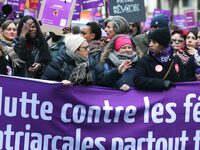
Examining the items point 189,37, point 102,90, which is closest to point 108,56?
point 102,90

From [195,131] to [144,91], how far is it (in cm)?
71

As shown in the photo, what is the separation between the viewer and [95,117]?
284 inches

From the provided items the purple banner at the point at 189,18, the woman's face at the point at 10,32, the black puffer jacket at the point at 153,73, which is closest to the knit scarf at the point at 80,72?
the black puffer jacket at the point at 153,73

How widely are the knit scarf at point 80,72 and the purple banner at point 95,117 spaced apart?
0.30 ft

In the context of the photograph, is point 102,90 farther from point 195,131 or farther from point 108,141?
point 195,131

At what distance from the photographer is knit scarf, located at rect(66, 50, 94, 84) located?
7.09 meters

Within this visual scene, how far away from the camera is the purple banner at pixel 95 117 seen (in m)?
7.07

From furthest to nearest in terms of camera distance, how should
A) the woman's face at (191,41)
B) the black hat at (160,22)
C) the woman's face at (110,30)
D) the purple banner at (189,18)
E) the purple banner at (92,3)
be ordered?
1. the purple banner at (189,18)
2. the purple banner at (92,3)
3. the woman's face at (191,41)
4. the black hat at (160,22)
5. the woman's face at (110,30)

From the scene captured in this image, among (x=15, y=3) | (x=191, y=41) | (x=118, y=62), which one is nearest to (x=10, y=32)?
(x=118, y=62)

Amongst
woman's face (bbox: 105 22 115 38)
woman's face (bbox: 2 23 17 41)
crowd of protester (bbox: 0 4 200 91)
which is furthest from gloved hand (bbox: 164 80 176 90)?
woman's face (bbox: 2 23 17 41)

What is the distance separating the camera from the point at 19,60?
7789mm

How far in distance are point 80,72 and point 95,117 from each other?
52cm

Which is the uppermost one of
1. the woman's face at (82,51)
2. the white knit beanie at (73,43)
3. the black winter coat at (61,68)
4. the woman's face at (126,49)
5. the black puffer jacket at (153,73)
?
the white knit beanie at (73,43)

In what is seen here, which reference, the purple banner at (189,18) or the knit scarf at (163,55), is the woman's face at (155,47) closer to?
the knit scarf at (163,55)
